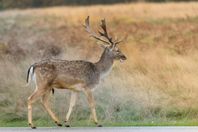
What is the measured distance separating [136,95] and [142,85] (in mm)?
1090

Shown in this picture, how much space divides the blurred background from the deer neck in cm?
116

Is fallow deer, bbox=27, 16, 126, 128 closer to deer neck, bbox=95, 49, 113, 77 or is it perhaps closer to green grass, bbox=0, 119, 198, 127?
deer neck, bbox=95, 49, 113, 77

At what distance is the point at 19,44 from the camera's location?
31.3m

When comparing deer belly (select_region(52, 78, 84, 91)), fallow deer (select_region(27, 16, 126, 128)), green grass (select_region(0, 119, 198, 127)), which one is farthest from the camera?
green grass (select_region(0, 119, 198, 127))

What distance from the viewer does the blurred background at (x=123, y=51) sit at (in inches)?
832

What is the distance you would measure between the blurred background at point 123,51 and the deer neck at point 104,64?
1.16m

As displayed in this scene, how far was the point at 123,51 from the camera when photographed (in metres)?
29.2

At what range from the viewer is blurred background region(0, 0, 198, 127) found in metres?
21.1

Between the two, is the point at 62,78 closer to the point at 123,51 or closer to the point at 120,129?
the point at 120,129

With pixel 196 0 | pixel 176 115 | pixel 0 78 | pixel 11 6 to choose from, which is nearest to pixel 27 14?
pixel 11 6

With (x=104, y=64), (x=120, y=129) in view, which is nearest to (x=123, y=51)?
(x=104, y=64)

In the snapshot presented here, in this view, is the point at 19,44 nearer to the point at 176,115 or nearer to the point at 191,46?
the point at 191,46

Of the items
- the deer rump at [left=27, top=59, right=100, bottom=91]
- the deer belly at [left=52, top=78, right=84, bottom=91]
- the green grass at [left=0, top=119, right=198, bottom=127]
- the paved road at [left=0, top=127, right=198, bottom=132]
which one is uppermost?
the deer rump at [left=27, top=59, right=100, bottom=91]

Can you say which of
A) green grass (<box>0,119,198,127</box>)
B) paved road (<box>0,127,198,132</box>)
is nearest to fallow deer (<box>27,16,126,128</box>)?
green grass (<box>0,119,198,127</box>)
